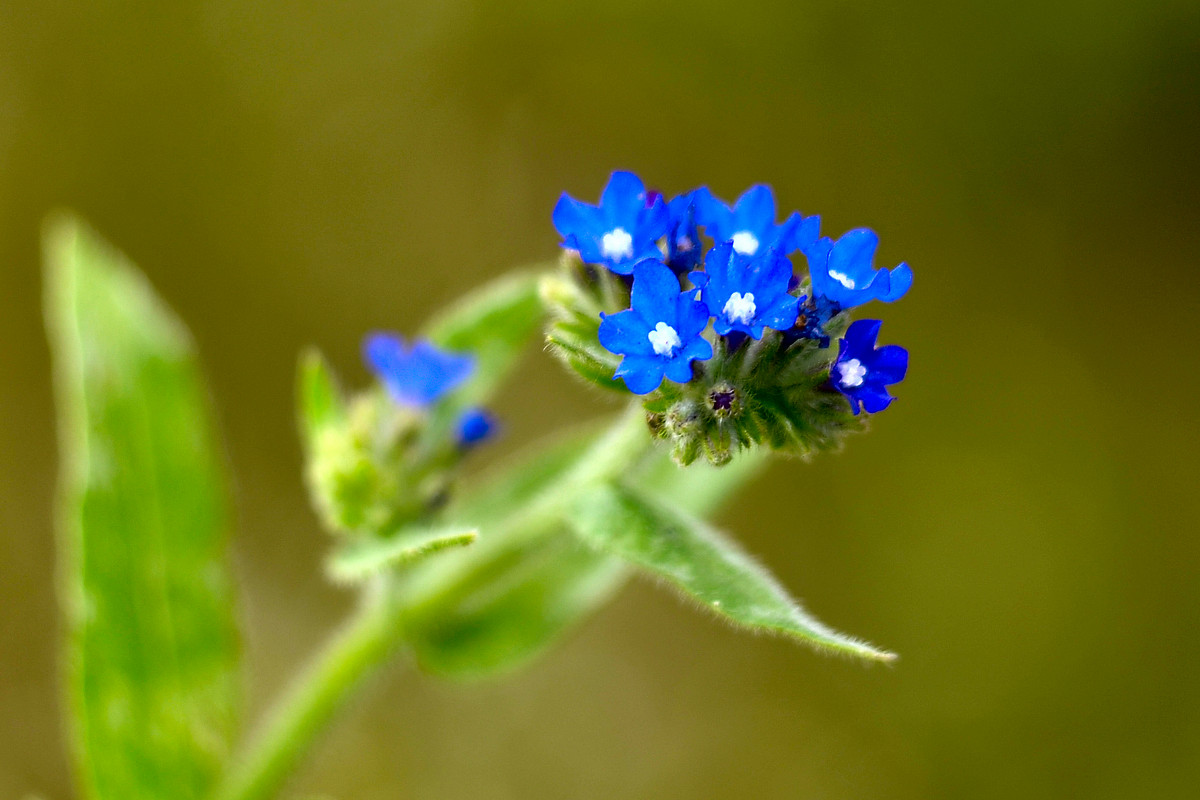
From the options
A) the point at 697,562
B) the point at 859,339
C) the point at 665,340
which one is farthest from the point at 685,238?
the point at 697,562

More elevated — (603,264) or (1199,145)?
(1199,145)

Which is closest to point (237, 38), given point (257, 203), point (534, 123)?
point (257, 203)

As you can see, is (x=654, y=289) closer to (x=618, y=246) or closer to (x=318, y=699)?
(x=618, y=246)

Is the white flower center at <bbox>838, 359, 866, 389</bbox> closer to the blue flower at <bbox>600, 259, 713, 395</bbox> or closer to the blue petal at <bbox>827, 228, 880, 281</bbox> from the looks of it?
the blue petal at <bbox>827, 228, 880, 281</bbox>

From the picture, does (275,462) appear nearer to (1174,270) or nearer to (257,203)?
(257,203)

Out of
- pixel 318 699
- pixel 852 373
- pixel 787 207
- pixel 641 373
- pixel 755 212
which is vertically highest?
pixel 787 207

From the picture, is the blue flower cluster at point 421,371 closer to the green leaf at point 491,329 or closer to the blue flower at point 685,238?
the green leaf at point 491,329
